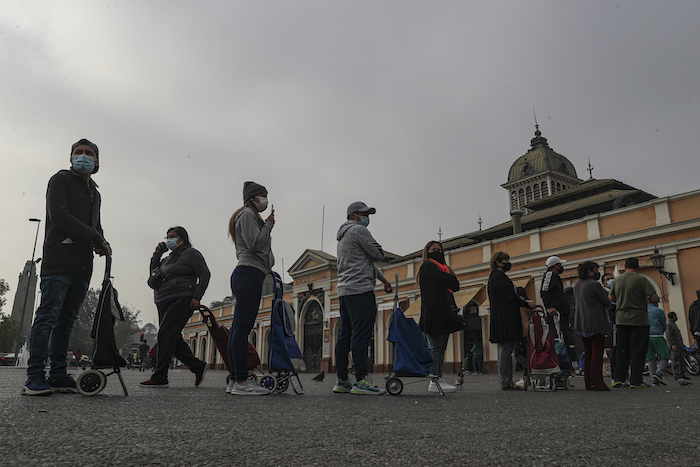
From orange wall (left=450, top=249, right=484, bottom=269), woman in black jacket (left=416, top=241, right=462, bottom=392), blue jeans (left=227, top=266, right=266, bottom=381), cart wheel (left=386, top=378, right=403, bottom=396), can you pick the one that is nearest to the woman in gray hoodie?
blue jeans (left=227, top=266, right=266, bottom=381)

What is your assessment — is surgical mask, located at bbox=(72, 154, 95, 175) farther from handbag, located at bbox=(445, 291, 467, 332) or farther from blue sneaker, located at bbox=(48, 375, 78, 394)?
handbag, located at bbox=(445, 291, 467, 332)

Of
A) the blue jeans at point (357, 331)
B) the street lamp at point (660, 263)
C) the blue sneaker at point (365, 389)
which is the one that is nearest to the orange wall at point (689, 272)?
the street lamp at point (660, 263)

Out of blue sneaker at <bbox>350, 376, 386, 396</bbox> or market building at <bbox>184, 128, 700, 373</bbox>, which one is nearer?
blue sneaker at <bbox>350, 376, 386, 396</bbox>

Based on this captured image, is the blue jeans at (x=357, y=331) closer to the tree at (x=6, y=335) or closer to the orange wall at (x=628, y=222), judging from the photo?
the orange wall at (x=628, y=222)

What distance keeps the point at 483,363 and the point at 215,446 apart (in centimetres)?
2032

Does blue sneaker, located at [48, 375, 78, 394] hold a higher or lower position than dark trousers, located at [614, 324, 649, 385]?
lower

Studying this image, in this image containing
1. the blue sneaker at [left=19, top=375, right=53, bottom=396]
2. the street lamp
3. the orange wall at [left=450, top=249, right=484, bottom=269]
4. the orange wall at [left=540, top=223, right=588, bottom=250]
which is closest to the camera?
the blue sneaker at [left=19, top=375, right=53, bottom=396]

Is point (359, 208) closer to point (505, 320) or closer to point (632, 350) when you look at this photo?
point (505, 320)

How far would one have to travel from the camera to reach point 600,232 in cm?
1872

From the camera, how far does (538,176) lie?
57.2 metres

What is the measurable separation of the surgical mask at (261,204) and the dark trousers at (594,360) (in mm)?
4305

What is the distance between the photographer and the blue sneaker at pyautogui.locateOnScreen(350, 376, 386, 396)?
4.48 meters

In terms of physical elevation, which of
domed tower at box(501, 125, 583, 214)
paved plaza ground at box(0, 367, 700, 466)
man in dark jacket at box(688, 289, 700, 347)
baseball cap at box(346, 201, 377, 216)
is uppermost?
domed tower at box(501, 125, 583, 214)

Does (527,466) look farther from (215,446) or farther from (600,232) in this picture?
(600,232)
